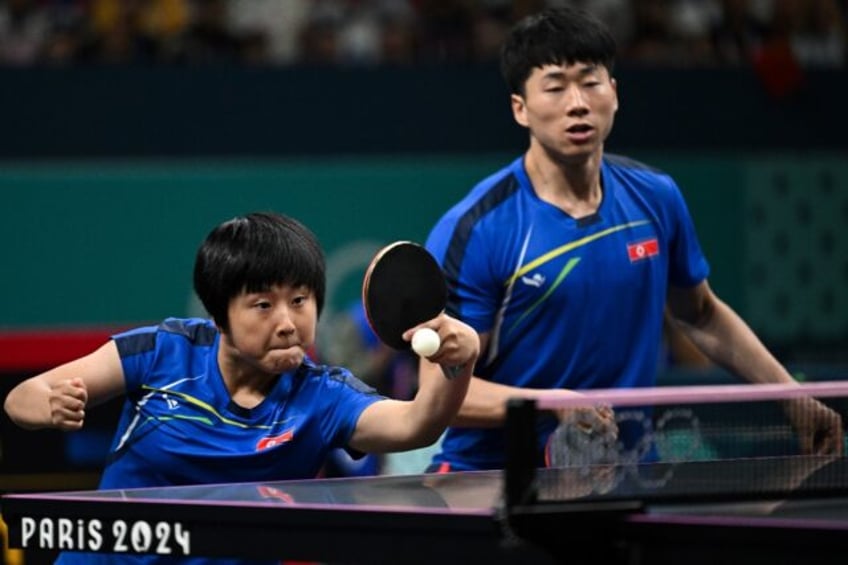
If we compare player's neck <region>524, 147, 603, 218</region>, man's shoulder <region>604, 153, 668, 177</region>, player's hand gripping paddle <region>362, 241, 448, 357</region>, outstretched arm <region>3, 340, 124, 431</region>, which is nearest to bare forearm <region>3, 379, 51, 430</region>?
outstretched arm <region>3, 340, 124, 431</region>

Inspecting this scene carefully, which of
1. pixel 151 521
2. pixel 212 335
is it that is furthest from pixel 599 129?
pixel 151 521

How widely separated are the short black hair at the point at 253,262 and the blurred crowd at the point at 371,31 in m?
7.46

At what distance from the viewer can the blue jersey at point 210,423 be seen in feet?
13.9

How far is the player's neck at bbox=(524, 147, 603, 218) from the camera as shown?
5.10 meters

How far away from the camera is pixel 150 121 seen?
38.0 feet

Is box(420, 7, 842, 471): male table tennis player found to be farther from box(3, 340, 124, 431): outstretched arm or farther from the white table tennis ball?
the white table tennis ball

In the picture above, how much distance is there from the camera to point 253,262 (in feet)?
13.7

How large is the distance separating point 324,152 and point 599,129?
7049 millimetres

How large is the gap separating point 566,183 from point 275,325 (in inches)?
51.0

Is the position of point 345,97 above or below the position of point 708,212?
above

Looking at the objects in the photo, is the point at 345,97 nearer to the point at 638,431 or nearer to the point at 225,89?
the point at 225,89

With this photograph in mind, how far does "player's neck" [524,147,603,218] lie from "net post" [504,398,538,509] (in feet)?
6.61

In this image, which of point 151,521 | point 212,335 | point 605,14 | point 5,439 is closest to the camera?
point 151,521

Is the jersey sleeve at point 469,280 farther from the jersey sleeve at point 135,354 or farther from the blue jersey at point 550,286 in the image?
the jersey sleeve at point 135,354
